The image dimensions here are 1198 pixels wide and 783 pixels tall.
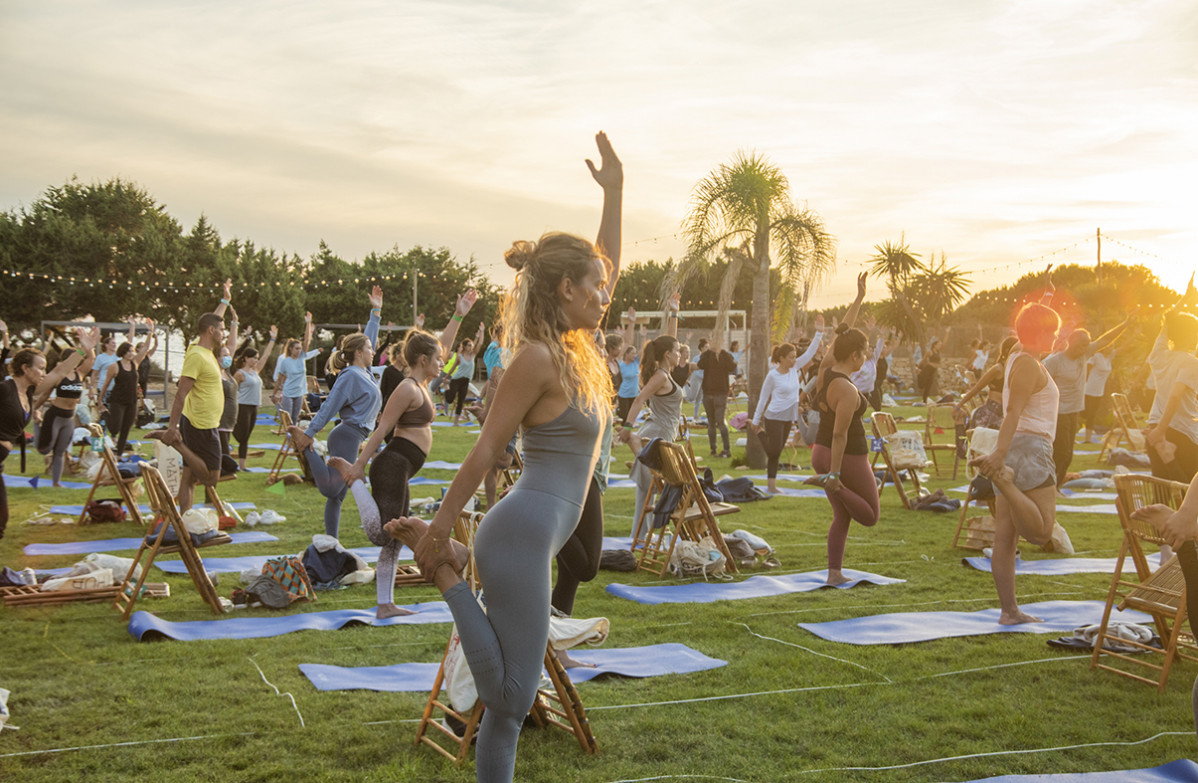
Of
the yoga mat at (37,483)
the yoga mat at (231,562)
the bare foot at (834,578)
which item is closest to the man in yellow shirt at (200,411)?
the yoga mat at (231,562)

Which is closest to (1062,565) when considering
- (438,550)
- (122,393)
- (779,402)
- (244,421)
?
(779,402)

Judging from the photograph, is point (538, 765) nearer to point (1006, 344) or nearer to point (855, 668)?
point (855, 668)

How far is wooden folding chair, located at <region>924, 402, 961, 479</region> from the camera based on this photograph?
13.3m

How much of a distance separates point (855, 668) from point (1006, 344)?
6.70 m

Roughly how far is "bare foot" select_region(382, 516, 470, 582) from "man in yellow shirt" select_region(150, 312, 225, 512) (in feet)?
20.6

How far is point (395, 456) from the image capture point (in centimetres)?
604

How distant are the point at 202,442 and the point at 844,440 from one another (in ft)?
19.6

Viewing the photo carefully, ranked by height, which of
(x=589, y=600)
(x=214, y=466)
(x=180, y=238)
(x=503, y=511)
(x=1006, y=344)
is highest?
(x=180, y=238)

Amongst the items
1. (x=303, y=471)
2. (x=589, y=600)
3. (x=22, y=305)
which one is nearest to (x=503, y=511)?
(x=589, y=600)

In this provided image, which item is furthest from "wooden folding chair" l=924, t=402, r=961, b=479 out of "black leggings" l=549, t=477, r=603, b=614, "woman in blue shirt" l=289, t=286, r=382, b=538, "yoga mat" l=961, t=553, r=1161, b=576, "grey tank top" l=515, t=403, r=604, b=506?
"grey tank top" l=515, t=403, r=604, b=506

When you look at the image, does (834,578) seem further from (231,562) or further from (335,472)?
(231,562)

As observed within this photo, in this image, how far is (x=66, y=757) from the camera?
146 inches

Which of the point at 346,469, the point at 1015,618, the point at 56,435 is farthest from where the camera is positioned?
the point at 56,435

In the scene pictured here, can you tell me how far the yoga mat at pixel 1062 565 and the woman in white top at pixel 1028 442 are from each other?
7.60 ft
